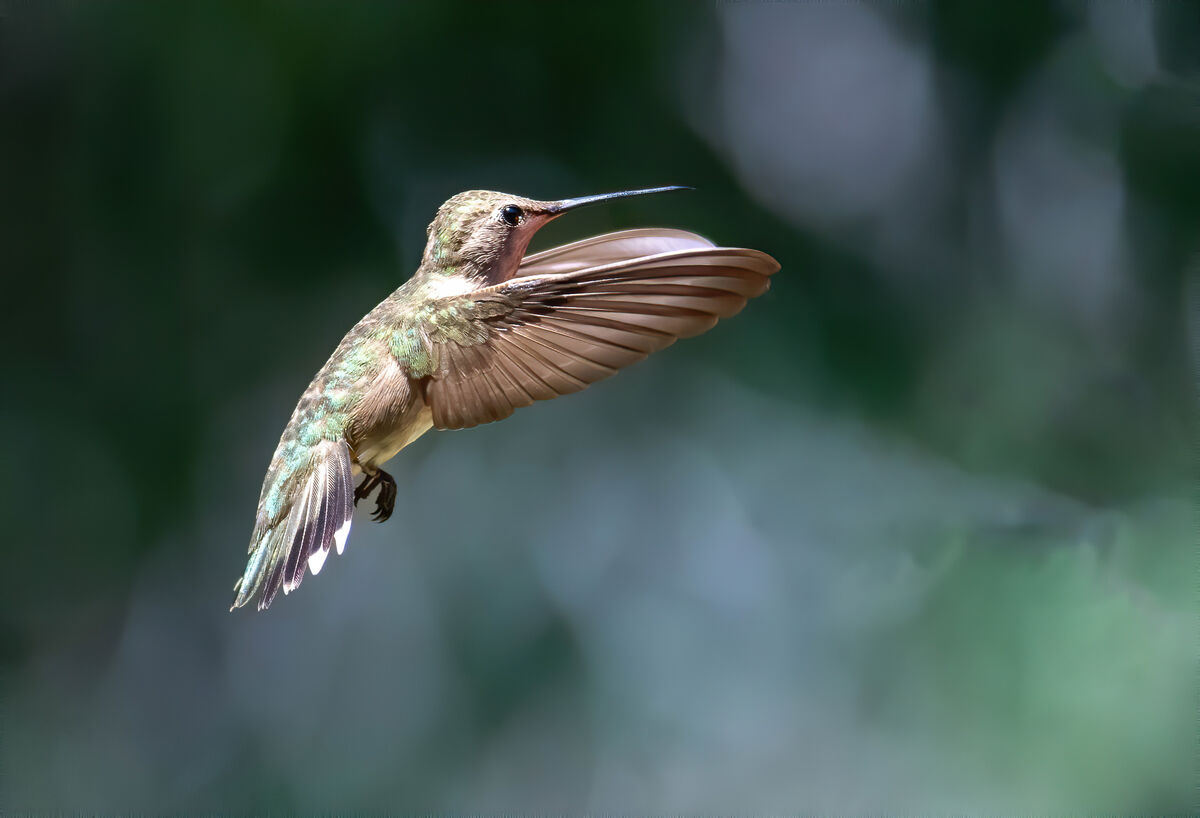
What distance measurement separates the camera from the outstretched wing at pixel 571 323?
0.50 metres

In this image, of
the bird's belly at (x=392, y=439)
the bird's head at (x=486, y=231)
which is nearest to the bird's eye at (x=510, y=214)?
the bird's head at (x=486, y=231)

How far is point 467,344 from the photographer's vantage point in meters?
0.60

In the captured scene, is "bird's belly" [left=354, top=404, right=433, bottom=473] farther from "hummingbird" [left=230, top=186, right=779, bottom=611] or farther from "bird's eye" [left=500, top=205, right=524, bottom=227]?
"bird's eye" [left=500, top=205, right=524, bottom=227]

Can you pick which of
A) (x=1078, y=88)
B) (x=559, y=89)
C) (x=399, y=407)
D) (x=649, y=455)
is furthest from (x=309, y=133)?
(x=1078, y=88)

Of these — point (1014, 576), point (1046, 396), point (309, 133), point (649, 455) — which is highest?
point (309, 133)

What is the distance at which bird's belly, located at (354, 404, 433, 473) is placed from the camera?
0.63 meters

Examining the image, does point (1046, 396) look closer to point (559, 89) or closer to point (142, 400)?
point (559, 89)

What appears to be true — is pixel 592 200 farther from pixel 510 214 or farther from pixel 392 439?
pixel 392 439

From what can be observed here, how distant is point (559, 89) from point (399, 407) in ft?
3.53

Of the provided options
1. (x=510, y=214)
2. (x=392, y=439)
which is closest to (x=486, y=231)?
(x=510, y=214)

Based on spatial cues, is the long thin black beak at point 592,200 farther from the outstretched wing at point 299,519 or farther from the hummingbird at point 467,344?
the outstretched wing at point 299,519

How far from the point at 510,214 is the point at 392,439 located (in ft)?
0.51

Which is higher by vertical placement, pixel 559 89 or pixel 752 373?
pixel 559 89

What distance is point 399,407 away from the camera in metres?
0.62
